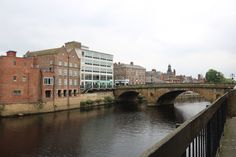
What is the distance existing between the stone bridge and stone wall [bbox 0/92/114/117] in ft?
52.8

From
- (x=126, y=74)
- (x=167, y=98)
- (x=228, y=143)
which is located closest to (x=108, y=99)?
(x=167, y=98)

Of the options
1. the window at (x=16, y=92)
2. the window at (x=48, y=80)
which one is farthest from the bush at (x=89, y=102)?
the window at (x=16, y=92)

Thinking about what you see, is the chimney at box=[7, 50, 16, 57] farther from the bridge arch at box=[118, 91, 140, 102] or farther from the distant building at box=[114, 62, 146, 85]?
the distant building at box=[114, 62, 146, 85]

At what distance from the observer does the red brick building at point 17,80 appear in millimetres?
51594

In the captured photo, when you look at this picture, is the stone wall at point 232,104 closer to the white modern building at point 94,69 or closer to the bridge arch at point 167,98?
the bridge arch at point 167,98

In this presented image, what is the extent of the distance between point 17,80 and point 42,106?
8.60 m

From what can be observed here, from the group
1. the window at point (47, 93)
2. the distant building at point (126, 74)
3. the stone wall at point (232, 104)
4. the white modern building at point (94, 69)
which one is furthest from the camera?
the distant building at point (126, 74)

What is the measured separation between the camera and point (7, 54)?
52.9 m

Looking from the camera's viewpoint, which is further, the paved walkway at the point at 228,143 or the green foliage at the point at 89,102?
the green foliage at the point at 89,102

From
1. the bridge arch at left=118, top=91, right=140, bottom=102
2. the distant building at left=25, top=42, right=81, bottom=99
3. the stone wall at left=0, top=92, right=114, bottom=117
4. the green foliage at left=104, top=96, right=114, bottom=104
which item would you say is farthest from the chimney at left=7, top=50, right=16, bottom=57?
the bridge arch at left=118, top=91, right=140, bottom=102

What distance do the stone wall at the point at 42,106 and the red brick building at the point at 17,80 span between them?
1598mm

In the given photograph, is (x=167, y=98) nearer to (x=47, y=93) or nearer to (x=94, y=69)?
(x=94, y=69)

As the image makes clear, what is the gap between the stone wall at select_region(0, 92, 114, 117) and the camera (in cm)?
4972

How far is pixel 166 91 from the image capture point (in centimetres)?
7362
